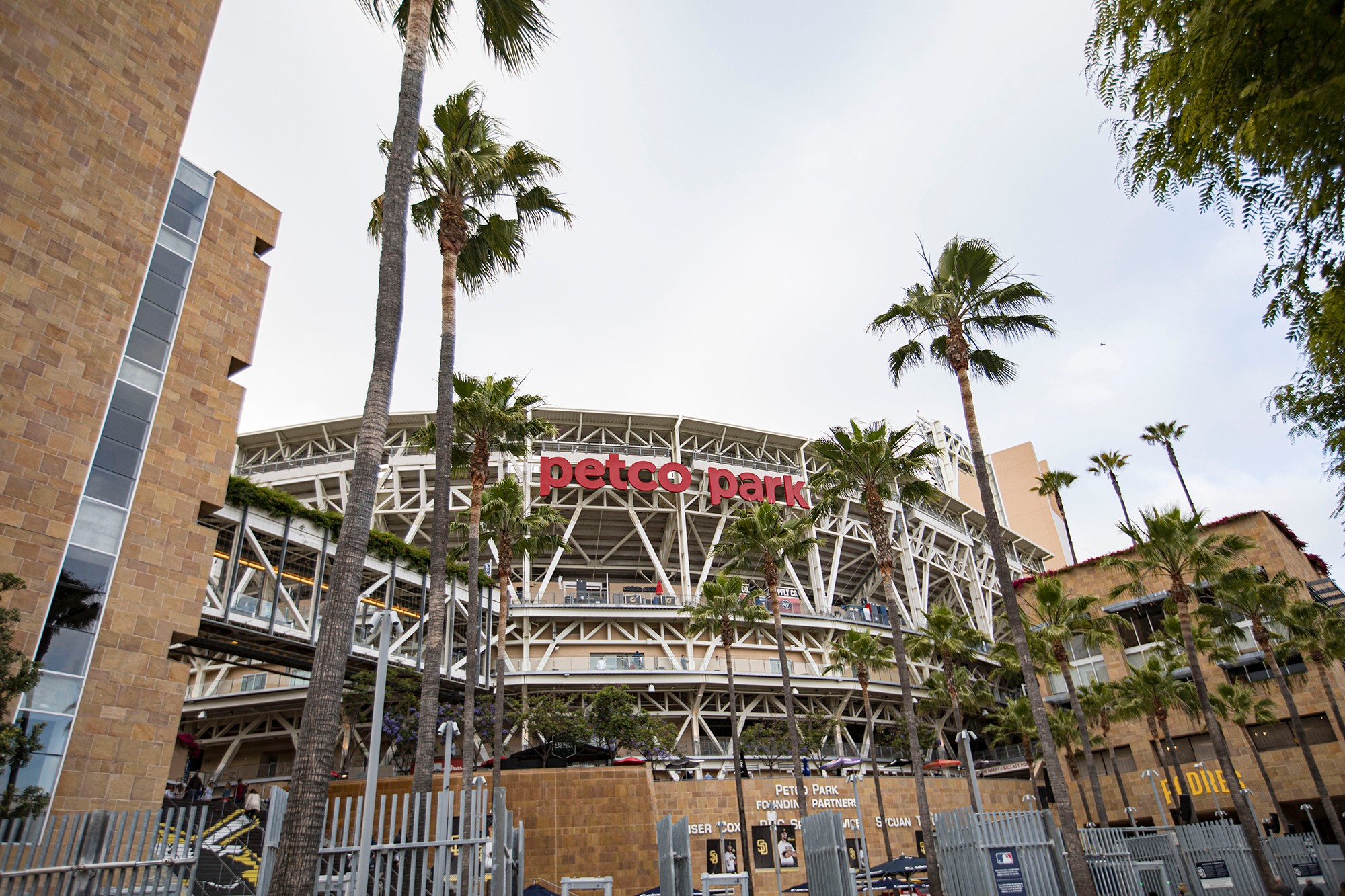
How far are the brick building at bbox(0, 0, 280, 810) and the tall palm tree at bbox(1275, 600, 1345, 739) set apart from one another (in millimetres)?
40484

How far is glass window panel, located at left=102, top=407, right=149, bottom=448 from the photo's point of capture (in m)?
19.2

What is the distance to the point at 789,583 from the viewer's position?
208 feet

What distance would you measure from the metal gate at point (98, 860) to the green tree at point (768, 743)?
36.9 m

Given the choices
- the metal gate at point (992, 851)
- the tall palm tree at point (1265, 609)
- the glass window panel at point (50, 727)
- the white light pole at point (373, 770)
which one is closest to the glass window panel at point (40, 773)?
the glass window panel at point (50, 727)

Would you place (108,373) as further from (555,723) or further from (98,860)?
(555,723)

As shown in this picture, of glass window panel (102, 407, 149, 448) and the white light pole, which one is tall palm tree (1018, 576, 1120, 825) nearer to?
the white light pole

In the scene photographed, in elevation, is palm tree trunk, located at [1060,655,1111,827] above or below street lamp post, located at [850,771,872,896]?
above

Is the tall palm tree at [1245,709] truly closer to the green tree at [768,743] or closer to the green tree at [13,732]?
the green tree at [768,743]

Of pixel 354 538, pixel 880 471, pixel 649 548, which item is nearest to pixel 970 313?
pixel 880 471

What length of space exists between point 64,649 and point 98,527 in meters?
2.85

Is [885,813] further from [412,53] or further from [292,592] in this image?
[412,53]

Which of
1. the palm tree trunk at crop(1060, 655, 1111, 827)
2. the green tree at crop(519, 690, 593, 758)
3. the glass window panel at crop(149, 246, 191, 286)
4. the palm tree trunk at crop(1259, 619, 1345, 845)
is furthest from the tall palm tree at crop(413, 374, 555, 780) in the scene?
the palm tree trunk at crop(1259, 619, 1345, 845)

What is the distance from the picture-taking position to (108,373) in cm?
1922

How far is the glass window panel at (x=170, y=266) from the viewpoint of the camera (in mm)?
21188
